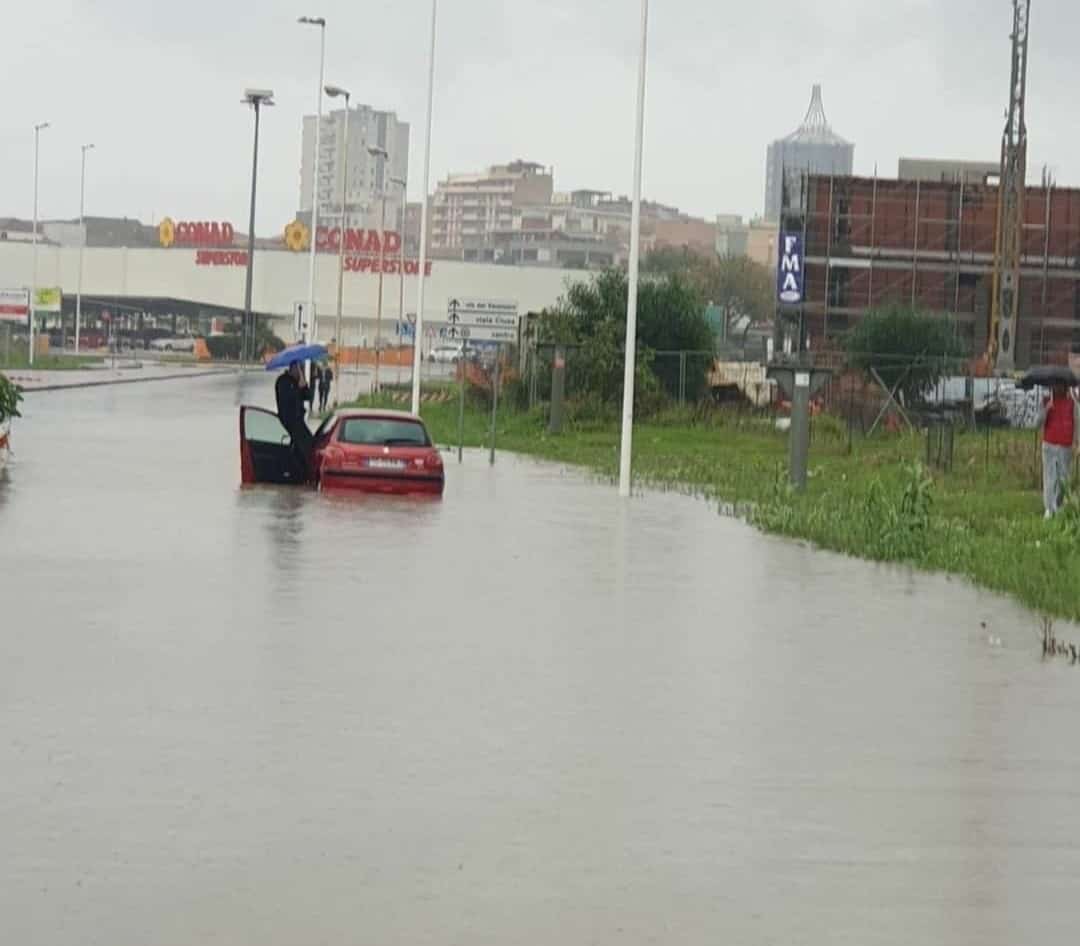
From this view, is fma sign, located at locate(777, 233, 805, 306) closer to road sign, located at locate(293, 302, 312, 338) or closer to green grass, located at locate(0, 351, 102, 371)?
road sign, located at locate(293, 302, 312, 338)

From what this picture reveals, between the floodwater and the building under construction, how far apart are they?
60.9 meters

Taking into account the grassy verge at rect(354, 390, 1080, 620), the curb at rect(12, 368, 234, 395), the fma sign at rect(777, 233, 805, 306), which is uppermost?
the fma sign at rect(777, 233, 805, 306)

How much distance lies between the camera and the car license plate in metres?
30.3

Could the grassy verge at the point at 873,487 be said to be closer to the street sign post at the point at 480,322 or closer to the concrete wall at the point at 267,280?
the street sign post at the point at 480,322

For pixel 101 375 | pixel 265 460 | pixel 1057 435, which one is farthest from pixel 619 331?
pixel 101 375

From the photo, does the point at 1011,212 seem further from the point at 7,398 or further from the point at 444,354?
the point at 444,354

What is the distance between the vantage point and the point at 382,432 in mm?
30797

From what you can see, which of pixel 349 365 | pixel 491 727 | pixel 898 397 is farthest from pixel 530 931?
pixel 349 365

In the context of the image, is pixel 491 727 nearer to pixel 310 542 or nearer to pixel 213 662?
pixel 213 662

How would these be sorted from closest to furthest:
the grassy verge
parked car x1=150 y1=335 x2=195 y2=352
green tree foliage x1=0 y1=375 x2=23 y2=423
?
the grassy verge, green tree foliage x1=0 y1=375 x2=23 y2=423, parked car x1=150 y1=335 x2=195 y2=352

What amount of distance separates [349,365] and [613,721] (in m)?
124

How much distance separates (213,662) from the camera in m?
13.6

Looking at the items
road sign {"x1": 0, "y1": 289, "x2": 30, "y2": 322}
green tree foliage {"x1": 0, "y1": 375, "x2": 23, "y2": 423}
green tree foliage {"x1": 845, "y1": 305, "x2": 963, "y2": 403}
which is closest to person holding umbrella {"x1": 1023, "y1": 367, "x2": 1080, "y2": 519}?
green tree foliage {"x1": 0, "y1": 375, "x2": 23, "y2": 423}

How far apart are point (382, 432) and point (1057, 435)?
29.8 ft
